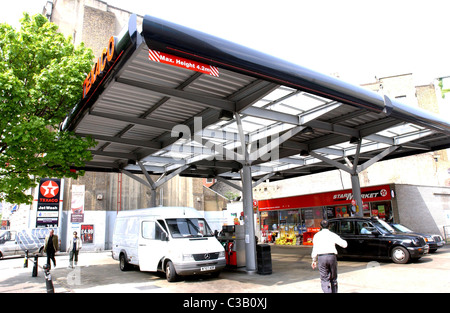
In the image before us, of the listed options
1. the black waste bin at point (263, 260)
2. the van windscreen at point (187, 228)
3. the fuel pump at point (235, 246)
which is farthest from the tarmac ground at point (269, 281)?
the van windscreen at point (187, 228)

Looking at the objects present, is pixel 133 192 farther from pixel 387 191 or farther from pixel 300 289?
pixel 300 289

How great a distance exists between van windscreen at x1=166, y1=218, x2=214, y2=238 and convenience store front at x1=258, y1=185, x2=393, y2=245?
11.3 m

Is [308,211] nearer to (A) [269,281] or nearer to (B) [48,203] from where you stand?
(A) [269,281]

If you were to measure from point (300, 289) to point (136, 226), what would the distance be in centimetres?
692

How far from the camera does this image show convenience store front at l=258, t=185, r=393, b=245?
21.0 m

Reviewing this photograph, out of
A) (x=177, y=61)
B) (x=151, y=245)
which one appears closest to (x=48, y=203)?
(x=151, y=245)

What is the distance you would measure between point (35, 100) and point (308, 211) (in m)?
20.0

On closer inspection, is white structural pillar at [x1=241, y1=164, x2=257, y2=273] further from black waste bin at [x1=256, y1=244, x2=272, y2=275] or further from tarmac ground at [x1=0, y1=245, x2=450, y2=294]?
black waste bin at [x1=256, y1=244, x2=272, y2=275]

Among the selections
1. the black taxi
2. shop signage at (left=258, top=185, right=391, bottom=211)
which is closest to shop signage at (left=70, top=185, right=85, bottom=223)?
shop signage at (left=258, top=185, right=391, bottom=211)

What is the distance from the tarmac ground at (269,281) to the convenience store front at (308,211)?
7.74 m

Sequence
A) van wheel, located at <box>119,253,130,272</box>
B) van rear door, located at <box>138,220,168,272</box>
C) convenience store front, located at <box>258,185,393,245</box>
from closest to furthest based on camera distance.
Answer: van rear door, located at <box>138,220,168,272</box> < van wheel, located at <box>119,253,130,272</box> < convenience store front, located at <box>258,185,393,245</box>

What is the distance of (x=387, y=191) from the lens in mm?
20312

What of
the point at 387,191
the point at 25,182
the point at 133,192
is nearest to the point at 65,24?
the point at 133,192

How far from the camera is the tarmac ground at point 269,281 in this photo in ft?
28.9
